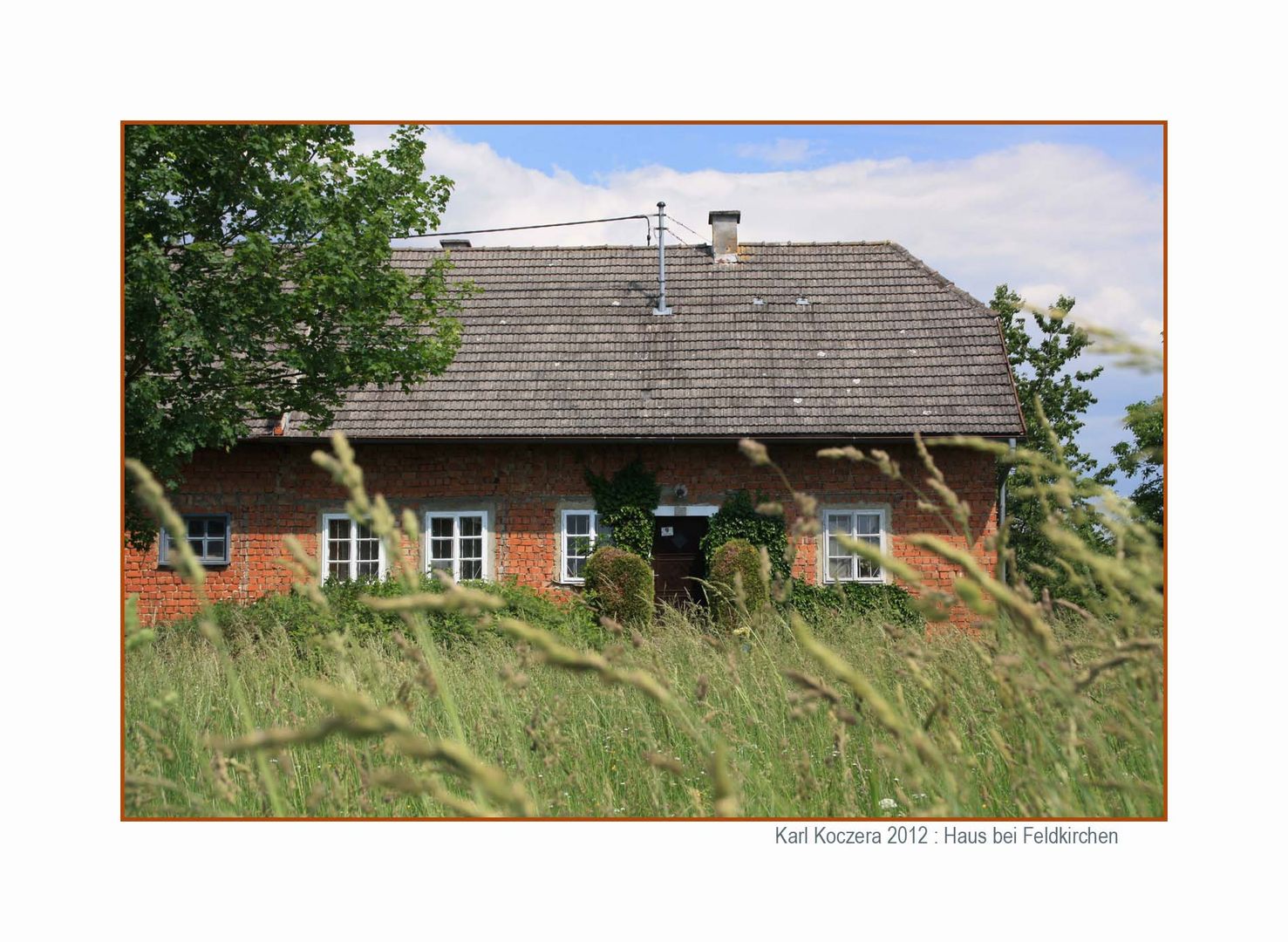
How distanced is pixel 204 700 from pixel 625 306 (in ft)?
43.8

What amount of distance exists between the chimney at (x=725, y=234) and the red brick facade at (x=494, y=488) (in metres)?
4.35

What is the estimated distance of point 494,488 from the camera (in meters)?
16.4

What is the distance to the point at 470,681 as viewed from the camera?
5.46 m

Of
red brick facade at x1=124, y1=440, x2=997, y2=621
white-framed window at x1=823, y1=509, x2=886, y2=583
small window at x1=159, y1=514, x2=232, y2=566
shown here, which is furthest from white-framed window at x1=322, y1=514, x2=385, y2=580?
white-framed window at x1=823, y1=509, x2=886, y2=583

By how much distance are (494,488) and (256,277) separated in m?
7.30

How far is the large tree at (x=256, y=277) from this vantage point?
8.59 m

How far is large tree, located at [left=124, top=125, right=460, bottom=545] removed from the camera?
8586 millimetres

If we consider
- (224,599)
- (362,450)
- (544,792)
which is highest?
(362,450)

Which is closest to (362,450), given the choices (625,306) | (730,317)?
(625,306)

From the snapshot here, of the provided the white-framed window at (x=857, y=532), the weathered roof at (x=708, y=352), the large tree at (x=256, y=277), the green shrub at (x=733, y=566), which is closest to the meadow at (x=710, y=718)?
the large tree at (x=256, y=277)

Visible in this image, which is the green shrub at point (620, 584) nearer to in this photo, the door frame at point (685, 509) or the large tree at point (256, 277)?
the door frame at point (685, 509)

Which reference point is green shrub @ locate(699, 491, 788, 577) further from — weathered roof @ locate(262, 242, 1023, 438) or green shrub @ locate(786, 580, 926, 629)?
weathered roof @ locate(262, 242, 1023, 438)

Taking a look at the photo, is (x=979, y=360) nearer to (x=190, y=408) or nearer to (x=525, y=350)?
(x=525, y=350)

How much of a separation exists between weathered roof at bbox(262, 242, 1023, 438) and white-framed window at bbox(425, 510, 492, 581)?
1415 millimetres
